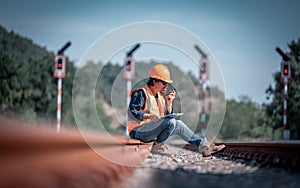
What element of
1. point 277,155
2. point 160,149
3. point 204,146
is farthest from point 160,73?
point 277,155

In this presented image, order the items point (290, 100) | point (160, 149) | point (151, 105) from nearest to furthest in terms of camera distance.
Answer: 1. point (151, 105)
2. point (160, 149)
3. point (290, 100)

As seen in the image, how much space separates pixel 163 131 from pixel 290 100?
15.4m

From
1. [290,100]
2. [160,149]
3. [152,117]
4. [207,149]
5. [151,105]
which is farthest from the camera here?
[290,100]

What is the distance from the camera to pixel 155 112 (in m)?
5.22

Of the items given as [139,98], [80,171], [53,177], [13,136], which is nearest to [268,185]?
[80,171]

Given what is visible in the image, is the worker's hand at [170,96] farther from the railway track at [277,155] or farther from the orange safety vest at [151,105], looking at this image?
the railway track at [277,155]

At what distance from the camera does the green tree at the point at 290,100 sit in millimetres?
19688

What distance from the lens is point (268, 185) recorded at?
308 cm

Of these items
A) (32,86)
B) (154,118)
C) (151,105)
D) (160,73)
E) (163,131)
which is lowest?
(163,131)

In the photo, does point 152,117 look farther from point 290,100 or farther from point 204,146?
point 290,100

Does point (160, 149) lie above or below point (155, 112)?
below

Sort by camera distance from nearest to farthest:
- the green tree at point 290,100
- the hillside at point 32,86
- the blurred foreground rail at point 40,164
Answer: the blurred foreground rail at point 40,164
the green tree at point 290,100
the hillside at point 32,86

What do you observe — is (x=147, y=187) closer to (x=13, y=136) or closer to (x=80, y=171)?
(x=80, y=171)

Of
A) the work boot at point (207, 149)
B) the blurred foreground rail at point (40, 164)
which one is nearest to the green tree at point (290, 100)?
the work boot at point (207, 149)
